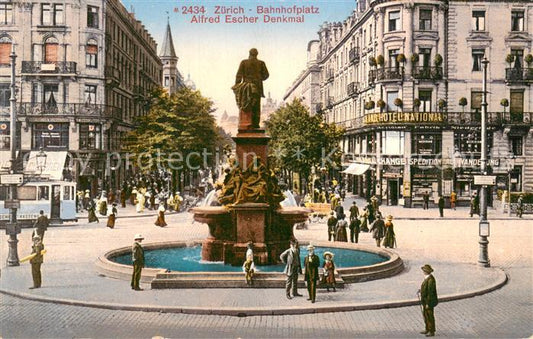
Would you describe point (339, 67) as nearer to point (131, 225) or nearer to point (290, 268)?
point (131, 225)

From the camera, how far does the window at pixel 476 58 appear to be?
151 feet

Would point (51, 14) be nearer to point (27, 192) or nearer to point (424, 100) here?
point (27, 192)

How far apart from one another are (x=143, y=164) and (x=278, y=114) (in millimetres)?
20146

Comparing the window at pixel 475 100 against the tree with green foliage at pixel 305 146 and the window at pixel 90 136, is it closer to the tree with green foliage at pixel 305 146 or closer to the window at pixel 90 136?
the tree with green foliage at pixel 305 146

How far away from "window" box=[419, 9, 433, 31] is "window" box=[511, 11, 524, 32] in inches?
247

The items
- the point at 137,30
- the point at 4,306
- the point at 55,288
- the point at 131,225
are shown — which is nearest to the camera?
the point at 4,306

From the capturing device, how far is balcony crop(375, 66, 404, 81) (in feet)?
156

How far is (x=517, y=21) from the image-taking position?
4491cm

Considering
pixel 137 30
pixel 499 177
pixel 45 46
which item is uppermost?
pixel 137 30

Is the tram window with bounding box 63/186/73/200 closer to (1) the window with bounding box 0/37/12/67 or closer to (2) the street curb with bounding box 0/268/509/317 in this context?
(1) the window with bounding box 0/37/12/67

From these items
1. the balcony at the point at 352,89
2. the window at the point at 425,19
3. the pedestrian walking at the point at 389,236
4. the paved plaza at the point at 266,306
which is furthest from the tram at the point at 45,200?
the balcony at the point at 352,89

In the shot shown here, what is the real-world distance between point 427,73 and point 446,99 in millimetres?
2691

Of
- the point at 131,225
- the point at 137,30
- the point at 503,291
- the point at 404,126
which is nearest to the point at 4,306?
the point at 503,291

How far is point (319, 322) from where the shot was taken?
42.8 feet
